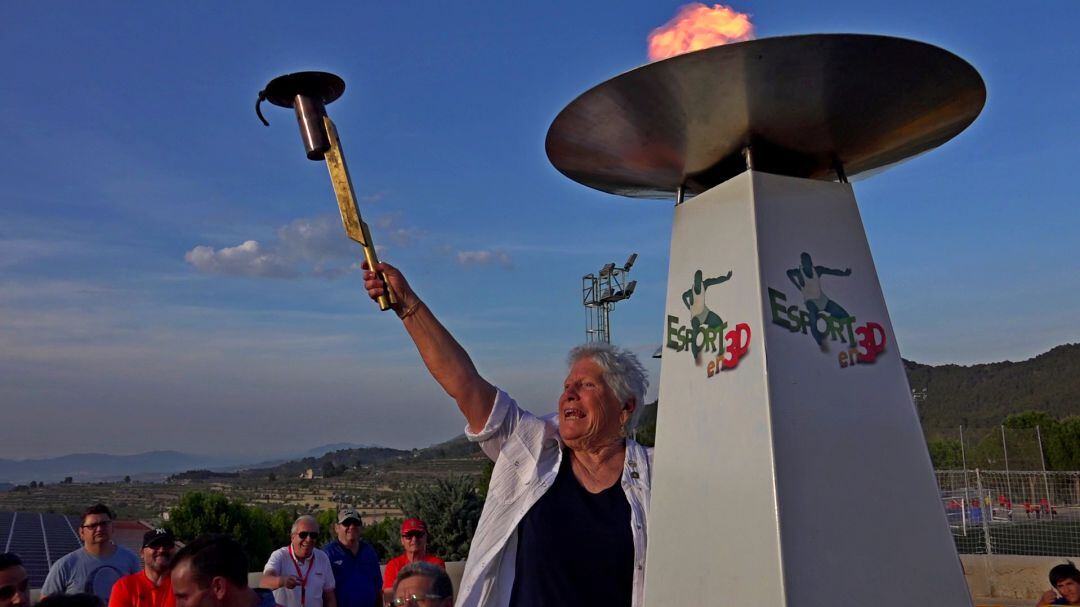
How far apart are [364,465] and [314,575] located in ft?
258

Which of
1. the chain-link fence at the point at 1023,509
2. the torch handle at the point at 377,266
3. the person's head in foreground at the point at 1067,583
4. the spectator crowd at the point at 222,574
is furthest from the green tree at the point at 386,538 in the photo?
the torch handle at the point at 377,266

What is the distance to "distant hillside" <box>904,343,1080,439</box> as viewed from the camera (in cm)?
10224

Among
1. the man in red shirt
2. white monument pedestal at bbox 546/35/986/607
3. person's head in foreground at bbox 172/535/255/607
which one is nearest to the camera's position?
white monument pedestal at bbox 546/35/986/607

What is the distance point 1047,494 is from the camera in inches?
864

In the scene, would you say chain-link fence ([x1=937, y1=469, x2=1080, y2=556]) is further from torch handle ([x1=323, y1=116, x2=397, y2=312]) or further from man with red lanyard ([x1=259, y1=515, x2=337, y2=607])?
torch handle ([x1=323, y1=116, x2=397, y2=312])

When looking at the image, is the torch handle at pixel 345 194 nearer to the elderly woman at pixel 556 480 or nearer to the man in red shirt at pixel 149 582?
the elderly woman at pixel 556 480

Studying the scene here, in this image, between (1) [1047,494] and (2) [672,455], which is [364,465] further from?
(2) [672,455]

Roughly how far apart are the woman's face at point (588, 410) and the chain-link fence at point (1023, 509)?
1874 cm

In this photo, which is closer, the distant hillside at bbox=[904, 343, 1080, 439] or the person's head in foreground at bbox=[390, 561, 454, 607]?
the person's head in foreground at bbox=[390, 561, 454, 607]

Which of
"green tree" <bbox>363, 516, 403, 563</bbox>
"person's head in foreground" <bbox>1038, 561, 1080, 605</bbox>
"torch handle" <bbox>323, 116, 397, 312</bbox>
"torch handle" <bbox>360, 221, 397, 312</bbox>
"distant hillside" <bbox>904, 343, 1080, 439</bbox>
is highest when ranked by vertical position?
"distant hillside" <bbox>904, 343, 1080, 439</bbox>

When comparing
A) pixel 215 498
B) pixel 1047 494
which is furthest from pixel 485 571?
pixel 215 498

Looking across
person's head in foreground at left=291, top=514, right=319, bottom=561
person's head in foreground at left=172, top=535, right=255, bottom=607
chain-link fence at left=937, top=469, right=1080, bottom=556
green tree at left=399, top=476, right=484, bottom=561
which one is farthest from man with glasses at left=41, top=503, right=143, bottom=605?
chain-link fence at left=937, top=469, right=1080, bottom=556

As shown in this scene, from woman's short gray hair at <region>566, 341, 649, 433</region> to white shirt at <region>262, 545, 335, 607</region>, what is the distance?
489 cm

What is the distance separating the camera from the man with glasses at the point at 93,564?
246 inches
